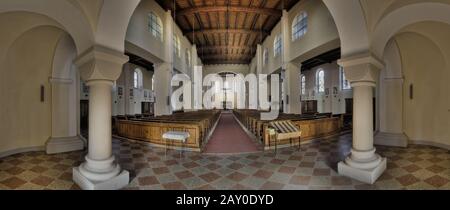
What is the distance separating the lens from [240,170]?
407 cm

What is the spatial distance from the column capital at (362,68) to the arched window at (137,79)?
55.5 feet

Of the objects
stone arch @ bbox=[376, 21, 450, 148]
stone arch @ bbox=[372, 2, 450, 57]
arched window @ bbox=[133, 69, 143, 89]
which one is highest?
arched window @ bbox=[133, 69, 143, 89]

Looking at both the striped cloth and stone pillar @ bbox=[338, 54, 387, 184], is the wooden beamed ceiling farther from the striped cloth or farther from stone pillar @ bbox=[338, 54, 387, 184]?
stone pillar @ bbox=[338, 54, 387, 184]

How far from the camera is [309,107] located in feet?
62.0

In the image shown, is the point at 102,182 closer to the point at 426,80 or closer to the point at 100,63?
the point at 100,63

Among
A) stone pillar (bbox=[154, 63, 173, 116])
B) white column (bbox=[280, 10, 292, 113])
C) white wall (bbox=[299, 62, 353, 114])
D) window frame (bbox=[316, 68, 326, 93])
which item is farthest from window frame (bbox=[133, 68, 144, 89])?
window frame (bbox=[316, 68, 326, 93])

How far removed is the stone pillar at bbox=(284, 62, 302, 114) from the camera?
38.3 feet

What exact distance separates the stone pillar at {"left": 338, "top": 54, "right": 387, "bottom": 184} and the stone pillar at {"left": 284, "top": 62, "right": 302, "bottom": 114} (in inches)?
307

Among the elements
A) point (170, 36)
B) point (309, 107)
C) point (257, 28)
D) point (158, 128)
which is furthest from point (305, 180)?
point (309, 107)

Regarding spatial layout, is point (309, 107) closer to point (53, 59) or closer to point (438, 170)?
point (438, 170)

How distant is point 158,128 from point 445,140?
30.1 ft

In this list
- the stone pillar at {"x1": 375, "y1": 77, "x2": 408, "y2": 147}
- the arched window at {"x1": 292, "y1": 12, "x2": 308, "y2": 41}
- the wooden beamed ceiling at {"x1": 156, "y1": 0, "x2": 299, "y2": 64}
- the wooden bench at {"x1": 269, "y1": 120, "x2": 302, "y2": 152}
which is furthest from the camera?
the wooden beamed ceiling at {"x1": 156, "y1": 0, "x2": 299, "y2": 64}

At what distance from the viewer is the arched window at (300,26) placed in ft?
33.1
